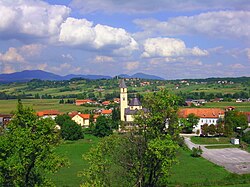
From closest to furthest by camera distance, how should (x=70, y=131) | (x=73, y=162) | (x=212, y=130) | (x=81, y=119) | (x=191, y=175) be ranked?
1. (x=191, y=175)
2. (x=73, y=162)
3. (x=212, y=130)
4. (x=70, y=131)
5. (x=81, y=119)

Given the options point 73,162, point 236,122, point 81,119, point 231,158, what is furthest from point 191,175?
point 81,119

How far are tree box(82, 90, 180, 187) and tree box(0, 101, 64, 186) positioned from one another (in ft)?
9.76

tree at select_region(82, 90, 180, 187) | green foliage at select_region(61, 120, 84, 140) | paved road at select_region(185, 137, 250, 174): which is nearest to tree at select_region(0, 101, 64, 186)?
tree at select_region(82, 90, 180, 187)

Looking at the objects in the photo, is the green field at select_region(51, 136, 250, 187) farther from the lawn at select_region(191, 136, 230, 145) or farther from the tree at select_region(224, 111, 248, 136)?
the tree at select_region(224, 111, 248, 136)

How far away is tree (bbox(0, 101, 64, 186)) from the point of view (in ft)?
68.6

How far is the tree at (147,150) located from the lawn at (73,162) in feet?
19.5

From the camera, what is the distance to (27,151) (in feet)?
68.4

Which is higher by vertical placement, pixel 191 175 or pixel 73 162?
pixel 191 175

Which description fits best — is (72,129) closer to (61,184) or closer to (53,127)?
(61,184)

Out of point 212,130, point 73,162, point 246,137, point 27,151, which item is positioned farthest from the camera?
point 212,130

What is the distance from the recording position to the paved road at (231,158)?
160 feet

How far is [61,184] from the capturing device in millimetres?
38656

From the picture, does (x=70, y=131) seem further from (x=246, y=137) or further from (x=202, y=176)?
(x=202, y=176)

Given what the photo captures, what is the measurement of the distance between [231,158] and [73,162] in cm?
2513
